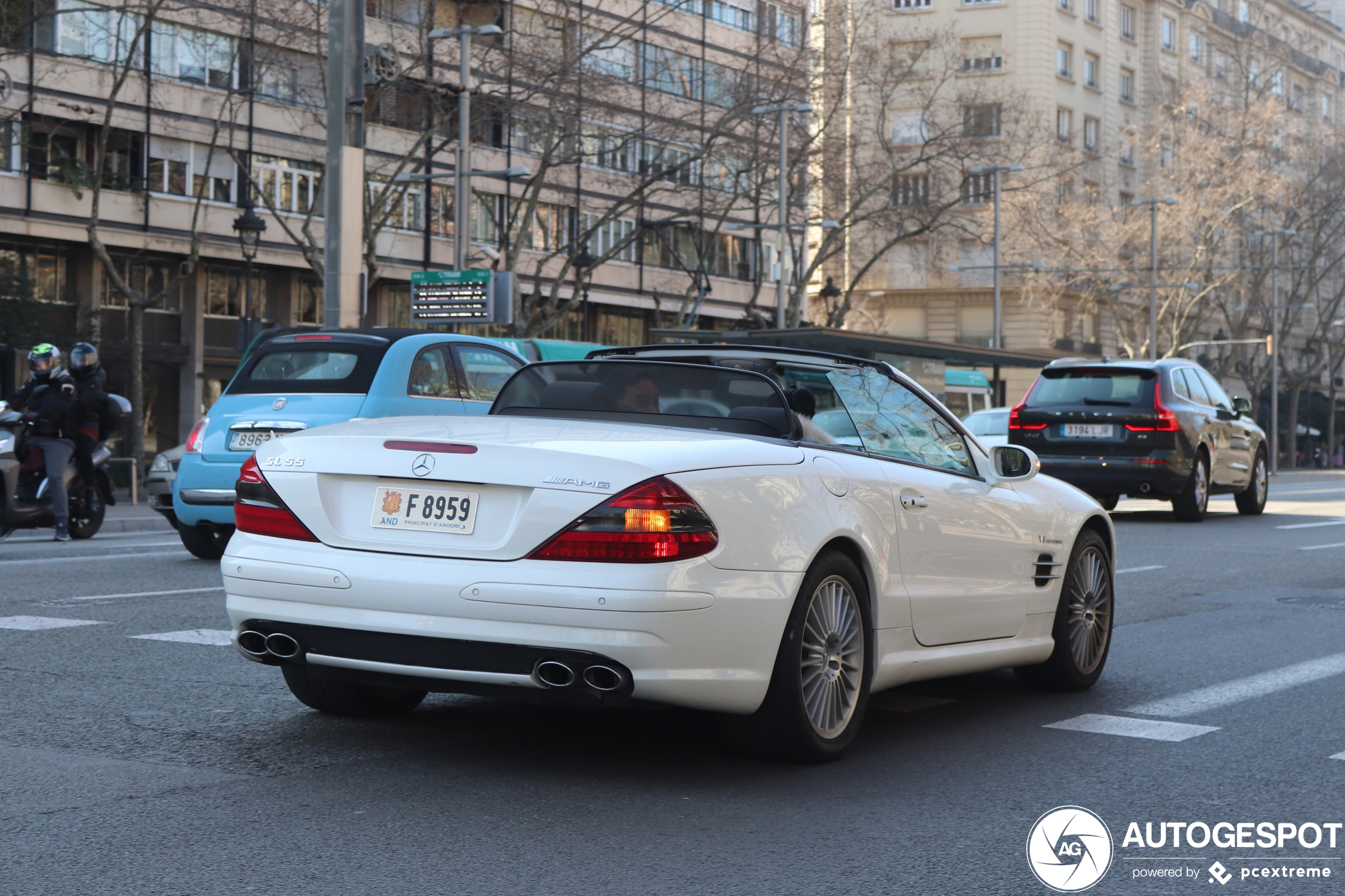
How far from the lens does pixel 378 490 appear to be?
17.3 feet

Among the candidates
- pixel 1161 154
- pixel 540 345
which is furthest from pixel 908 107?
pixel 540 345

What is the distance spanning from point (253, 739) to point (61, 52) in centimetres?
3424

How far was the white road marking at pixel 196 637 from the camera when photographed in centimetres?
803

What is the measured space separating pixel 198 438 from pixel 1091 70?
226 feet

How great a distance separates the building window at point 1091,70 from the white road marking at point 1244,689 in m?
70.7

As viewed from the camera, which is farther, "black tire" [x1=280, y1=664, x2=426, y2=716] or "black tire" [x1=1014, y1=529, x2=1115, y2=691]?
"black tire" [x1=1014, y1=529, x2=1115, y2=691]

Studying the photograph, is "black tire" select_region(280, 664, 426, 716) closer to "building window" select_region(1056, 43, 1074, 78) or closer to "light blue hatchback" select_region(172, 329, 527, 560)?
"light blue hatchback" select_region(172, 329, 527, 560)

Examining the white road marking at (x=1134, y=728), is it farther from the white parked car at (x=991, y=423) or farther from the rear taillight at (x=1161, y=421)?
the white parked car at (x=991, y=423)

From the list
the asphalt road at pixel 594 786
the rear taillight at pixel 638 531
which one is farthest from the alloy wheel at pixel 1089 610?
the rear taillight at pixel 638 531

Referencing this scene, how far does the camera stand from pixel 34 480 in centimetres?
1552

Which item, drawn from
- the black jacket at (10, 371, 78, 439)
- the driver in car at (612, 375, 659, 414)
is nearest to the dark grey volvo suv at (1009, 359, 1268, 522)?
the black jacket at (10, 371, 78, 439)

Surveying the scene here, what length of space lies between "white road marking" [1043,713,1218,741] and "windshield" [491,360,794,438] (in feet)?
5.71

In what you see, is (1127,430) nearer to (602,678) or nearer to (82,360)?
(82,360)

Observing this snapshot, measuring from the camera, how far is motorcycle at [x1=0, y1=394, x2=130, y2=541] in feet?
49.2
